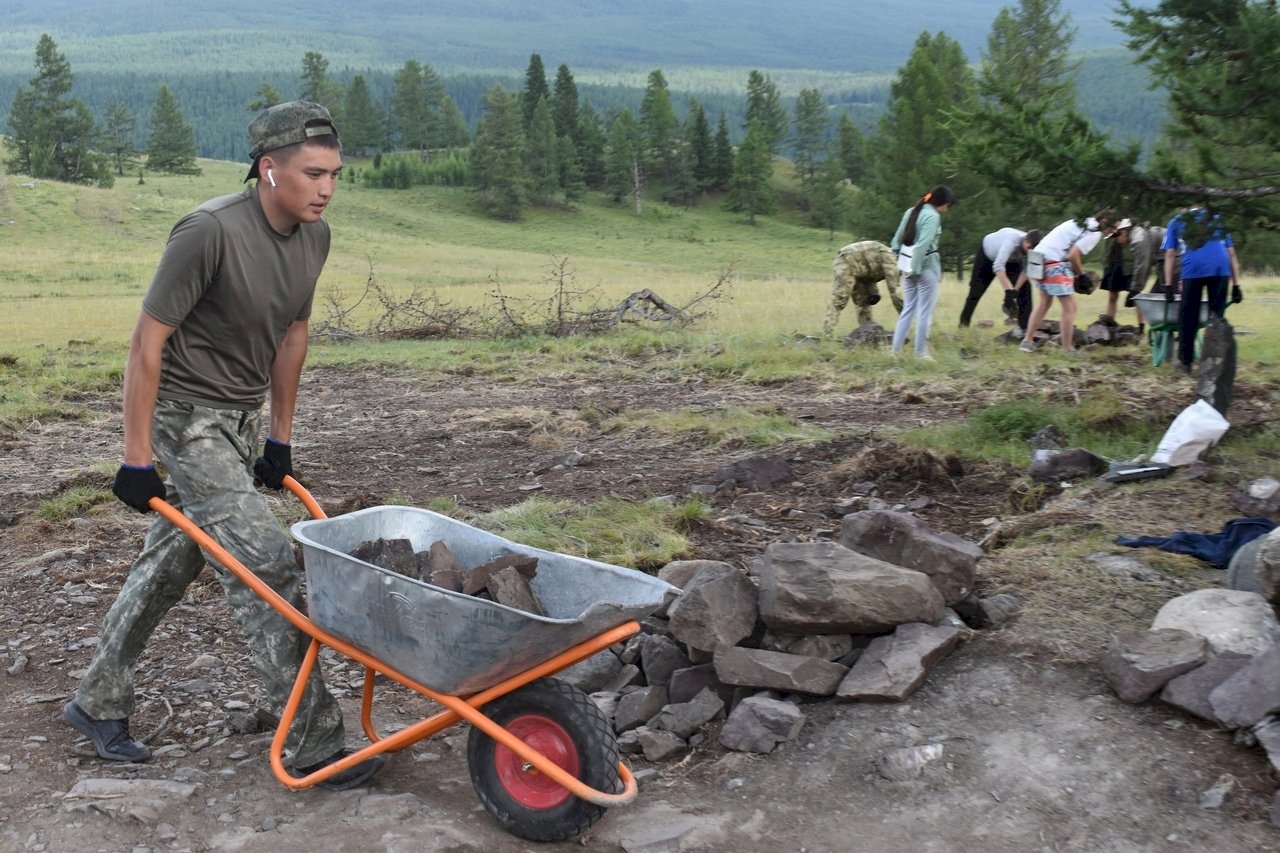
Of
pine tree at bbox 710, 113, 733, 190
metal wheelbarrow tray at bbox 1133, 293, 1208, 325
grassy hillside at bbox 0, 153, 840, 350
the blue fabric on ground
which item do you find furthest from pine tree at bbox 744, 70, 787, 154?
the blue fabric on ground

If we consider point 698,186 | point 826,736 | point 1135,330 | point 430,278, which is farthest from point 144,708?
point 698,186

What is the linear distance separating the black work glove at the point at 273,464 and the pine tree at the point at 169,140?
90364mm

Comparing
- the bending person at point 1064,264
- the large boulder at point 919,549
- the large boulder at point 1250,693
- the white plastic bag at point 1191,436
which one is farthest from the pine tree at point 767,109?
the large boulder at point 1250,693

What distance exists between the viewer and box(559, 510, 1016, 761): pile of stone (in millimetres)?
3998

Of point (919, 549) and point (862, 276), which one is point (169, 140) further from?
point (919, 549)

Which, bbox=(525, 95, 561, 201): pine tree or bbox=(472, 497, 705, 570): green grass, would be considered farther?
bbox=(525, 95, 561, 201): pine tree

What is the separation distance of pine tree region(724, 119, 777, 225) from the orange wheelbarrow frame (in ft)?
246

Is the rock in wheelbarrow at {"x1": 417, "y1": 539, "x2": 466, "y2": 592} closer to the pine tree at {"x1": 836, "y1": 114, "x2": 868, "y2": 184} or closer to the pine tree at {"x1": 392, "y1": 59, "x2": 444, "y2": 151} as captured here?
the pine tree at {"x1": 836, "y1": 114, "x2": 868, "y2": 184}

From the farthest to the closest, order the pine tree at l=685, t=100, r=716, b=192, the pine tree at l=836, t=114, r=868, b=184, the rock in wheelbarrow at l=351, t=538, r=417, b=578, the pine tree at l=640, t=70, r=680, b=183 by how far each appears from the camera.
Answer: the pine tree at l=836, t=114, r=868, b=184 → the pine tree at l=640, t=70, r=680, b=183 → the pine tree at l=685, t=100, r=716, b=192 → the rock in wheelbarrow at l=351, t=538, r=417, b=578

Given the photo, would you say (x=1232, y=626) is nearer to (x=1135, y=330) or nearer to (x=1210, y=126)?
(x=1210, y=126)

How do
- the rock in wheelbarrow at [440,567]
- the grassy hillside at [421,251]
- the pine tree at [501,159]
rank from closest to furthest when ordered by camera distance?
1. the rock in wheelbarrow at [440,567]
2. the grassy hillside at [421,251]
3. the pine tree at [501,159]

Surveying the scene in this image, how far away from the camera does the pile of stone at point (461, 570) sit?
3424 millimetres

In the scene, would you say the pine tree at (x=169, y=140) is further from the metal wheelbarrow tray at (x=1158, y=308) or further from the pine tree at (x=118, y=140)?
the metal wheelbarrow tray at (x=1158, y=308)

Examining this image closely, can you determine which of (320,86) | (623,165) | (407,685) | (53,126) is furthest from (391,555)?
(320,86)
